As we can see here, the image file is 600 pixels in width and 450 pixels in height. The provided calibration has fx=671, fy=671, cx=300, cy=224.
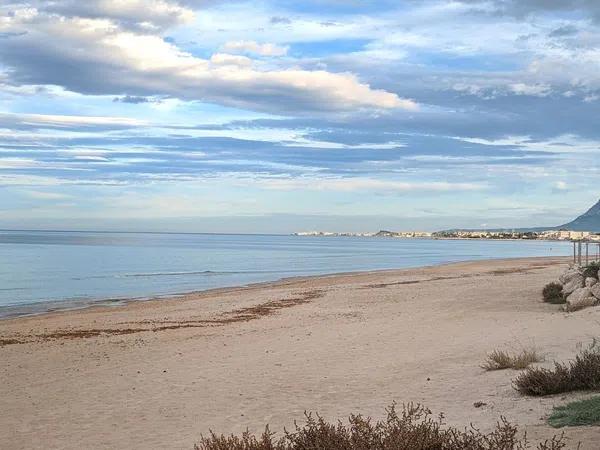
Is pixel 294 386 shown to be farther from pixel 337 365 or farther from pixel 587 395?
pixel 587 395

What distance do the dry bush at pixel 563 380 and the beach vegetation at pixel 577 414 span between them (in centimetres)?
87

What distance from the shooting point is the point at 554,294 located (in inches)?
783

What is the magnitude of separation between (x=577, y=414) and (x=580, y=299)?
37.0 ft

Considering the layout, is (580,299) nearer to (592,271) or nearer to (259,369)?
(592,271)

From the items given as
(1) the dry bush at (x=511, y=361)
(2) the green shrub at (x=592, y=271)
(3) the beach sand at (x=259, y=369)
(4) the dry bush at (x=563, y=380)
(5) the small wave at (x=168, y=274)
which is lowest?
(5) the small wave at (x=168, y=274)

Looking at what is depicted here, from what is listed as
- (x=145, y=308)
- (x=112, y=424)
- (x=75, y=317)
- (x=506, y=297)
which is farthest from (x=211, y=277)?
(x=112, y=424)

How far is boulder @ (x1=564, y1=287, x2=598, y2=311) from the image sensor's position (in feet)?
53.4

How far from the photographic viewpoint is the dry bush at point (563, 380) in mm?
7668

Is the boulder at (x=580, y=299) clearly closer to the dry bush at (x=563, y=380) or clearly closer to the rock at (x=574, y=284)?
the rock at (x=574, y=284)

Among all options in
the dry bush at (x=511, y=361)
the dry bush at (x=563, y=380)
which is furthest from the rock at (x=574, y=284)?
the dry bush at (x=563, y=380)

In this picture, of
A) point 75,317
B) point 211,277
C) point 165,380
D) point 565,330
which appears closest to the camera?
point 165,380

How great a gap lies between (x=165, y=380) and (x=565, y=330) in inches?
291

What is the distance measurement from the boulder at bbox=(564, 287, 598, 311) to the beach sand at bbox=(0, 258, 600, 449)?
2.14 feet

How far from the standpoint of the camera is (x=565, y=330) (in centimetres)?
1259
